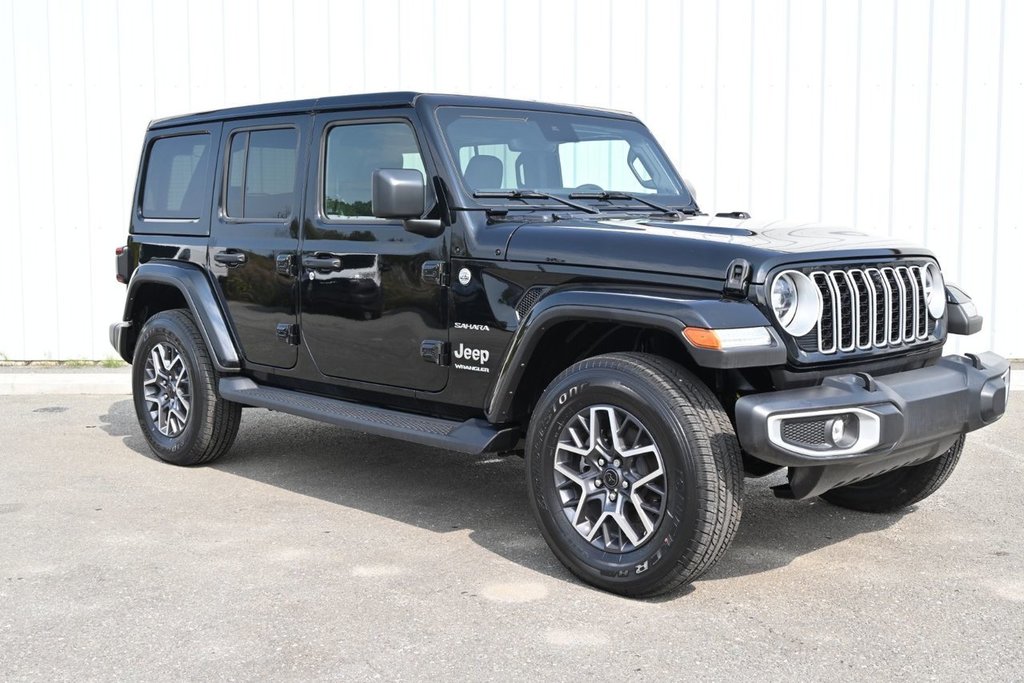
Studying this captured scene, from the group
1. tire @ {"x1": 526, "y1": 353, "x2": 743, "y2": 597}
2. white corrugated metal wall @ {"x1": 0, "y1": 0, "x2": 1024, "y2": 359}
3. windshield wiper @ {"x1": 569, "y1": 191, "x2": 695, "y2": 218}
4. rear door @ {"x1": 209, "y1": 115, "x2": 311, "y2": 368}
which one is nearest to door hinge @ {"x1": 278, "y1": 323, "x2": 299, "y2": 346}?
rear door @ {"x1": 209, "y1": 115, "x2": 311, "y2": 368}

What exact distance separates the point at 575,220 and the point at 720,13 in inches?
225

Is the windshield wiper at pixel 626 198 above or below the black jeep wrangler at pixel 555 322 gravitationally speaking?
above

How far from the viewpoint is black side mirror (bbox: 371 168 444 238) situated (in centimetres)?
472

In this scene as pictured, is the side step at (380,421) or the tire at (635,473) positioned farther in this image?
the side step at (380,421)

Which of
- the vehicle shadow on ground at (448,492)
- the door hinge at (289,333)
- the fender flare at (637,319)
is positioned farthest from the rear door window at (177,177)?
the fender flare at (637,319)

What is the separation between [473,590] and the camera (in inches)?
166

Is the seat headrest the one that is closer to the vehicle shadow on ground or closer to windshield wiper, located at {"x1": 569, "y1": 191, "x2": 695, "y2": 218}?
windshield wiper, located at {"x1": 569, "y1": 191, "x2": 695, "y2": 218}

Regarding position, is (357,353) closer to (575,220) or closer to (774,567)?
(575,220)

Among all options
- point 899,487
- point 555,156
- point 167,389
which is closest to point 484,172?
point 555,156

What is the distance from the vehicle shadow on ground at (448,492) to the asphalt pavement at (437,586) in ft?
0.06

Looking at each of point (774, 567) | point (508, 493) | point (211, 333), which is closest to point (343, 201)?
point (211, 333)

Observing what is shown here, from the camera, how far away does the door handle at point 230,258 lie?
594 centimetres

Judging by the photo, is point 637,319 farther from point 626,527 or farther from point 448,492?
point 448,492

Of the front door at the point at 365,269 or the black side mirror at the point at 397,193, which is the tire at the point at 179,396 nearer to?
the front door at the point at 365,269
